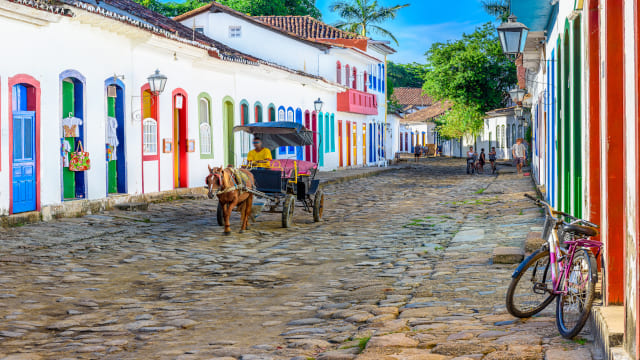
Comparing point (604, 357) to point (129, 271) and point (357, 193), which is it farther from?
point (357, 193)

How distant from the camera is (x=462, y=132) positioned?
5503cm

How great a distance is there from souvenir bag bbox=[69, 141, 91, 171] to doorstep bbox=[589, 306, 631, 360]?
11951mm

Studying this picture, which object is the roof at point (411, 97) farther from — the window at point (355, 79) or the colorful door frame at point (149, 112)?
the colorful door frame at point (149, 112)

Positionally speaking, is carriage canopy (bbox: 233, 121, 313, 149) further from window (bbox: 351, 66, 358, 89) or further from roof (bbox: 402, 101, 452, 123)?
roof (bbox: 402, 101, 452, 123)

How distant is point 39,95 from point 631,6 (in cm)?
1202

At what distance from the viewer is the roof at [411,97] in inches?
3664

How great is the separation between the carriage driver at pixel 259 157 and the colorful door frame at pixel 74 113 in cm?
359

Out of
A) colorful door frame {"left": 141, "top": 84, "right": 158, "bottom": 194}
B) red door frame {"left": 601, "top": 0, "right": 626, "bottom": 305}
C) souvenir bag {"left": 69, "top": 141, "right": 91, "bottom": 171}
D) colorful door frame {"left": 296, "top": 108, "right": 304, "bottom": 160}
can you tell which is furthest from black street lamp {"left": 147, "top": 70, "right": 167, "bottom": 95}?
colorful door frame {"left": 296, "top": 108, "right": 304, "bottom": 160}

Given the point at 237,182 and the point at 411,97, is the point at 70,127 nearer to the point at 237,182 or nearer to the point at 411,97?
the point at 237,182

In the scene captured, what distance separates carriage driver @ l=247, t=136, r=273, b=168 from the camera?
1436cm

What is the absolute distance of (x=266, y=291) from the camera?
774 cm

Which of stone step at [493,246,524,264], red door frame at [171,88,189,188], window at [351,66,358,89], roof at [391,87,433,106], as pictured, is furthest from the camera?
roof at [391,87,433,106]

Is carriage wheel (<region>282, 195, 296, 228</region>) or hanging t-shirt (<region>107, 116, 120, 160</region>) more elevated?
hanging t-shirt (<region>107, 116, 120, 160</region>)

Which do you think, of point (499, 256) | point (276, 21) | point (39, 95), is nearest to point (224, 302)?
point (499, 256)
